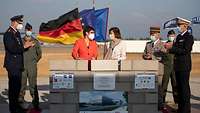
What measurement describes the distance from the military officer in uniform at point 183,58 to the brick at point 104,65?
5.35ft

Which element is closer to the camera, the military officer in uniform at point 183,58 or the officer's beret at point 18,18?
the military officer in uniform at point 183,58

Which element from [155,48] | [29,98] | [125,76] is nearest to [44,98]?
[29,98]

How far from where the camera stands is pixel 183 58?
905cm

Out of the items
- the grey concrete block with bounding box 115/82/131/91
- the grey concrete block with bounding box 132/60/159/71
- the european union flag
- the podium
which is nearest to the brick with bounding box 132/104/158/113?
the podium

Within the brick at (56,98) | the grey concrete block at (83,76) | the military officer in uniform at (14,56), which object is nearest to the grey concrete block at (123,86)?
the grey concrete block at (83,76)

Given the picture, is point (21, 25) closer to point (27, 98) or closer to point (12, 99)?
point (12, 99)

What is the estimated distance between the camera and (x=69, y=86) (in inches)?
309

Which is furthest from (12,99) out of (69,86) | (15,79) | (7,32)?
(69,86)

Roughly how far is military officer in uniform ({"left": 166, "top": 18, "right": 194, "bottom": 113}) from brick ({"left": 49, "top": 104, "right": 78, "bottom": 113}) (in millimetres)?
2244

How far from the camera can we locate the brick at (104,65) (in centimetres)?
775

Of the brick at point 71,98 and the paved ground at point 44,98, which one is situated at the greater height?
the brick at point 71,98

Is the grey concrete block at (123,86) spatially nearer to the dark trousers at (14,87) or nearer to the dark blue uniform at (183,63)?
the dark blue uniform at (183,63)

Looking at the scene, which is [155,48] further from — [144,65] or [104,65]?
[104,65]

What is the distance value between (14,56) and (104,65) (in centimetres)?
222
